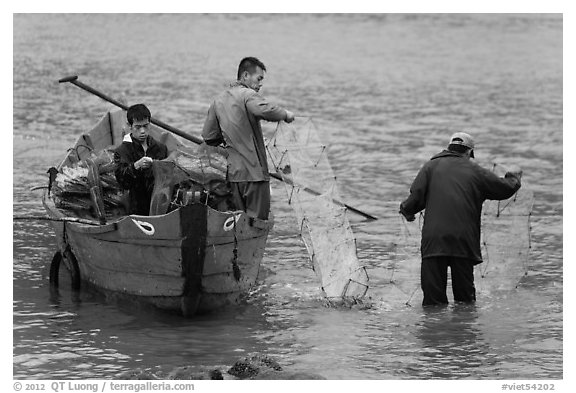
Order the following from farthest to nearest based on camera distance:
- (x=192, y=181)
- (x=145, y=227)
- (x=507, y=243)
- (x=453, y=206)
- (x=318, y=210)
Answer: (x=507, y=243) < (x=318, y=210) < (x=192, y=181) < (x=453, y=206) < (x=145, y=227)

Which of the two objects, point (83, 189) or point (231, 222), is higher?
point (83, 189)

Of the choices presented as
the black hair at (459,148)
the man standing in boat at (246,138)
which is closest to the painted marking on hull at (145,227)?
the man standing in boat at (246,138)

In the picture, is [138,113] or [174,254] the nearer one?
[174,254]

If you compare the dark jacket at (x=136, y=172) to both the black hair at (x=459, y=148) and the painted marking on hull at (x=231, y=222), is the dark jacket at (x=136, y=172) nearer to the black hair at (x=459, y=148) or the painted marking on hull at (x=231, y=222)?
the painted marking on hull at (x=231, y=222)

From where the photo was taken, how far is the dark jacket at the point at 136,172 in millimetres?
12250

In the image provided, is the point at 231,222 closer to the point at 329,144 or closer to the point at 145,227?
the point at 145,227

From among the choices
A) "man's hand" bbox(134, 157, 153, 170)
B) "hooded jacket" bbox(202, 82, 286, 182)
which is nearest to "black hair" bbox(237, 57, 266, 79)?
"hooded jacket" bbox(202, 82, 286, 182)

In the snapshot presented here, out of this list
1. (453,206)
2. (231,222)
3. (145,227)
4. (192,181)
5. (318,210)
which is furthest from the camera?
(318,210)

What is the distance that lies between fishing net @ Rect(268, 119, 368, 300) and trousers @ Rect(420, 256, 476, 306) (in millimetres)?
859

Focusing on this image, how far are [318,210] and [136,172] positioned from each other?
6.19 ft

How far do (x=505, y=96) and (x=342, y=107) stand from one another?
376 cm

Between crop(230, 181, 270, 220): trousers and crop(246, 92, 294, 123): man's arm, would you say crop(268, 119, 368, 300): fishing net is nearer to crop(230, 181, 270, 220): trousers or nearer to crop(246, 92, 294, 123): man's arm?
crop(230, 181, 270, 220): trousers

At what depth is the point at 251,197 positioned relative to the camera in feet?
41.1

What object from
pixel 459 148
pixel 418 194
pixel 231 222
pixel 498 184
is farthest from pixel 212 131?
Answer: pixel 498 184
